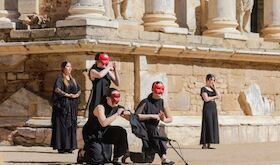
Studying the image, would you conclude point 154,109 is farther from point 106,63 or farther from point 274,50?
point 274,50

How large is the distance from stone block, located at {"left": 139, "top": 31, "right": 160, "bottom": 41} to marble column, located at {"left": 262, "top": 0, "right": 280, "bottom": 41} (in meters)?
5.44

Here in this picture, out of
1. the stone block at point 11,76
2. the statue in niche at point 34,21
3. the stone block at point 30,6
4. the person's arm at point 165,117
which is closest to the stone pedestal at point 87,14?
the statue in niche at point 34,21

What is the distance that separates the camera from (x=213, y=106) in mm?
17203

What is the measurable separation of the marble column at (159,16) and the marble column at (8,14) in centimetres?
316

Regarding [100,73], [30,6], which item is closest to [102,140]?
[100,73]

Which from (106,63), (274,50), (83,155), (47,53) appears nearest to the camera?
(83,155)

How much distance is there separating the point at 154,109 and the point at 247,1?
10.4m

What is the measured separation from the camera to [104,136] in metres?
12.2

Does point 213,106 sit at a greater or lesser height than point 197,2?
lesser

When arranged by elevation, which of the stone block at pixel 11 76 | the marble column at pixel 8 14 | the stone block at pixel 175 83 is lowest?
the stone block at pixel 175 83

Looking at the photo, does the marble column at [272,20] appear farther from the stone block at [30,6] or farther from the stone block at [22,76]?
the stone block at [22,76]

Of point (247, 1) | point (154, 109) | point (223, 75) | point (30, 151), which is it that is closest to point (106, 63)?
point (154, 109)

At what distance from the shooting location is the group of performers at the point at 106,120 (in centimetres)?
1215

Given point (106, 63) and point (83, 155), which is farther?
point (106, 63)
